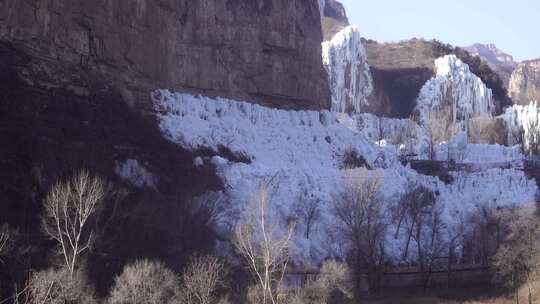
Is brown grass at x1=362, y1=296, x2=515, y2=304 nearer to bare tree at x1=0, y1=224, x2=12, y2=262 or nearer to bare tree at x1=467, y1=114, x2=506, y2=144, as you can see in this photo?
bare tree at x1=0, y1=224, x2=12, y2=262

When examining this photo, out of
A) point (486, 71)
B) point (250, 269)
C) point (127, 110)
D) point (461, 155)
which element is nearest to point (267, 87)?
point (127, 110)

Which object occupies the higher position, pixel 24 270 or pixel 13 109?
pixel 13 109

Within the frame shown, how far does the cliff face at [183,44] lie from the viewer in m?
35.3

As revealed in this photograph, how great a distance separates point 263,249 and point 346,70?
Result: 53185mm

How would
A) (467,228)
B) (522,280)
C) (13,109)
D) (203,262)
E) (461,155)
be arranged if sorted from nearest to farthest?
1. (203,262)
2. (13,109)
3. (522,280)
4. (467,228)
5. (461,155)

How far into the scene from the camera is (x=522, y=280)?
3847 centimetres

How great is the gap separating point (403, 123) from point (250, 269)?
47725mm

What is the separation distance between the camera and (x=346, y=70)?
77375 millimetres

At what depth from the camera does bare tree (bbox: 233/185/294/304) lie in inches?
976

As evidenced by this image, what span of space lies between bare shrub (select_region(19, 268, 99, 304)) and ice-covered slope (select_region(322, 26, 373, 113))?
2196 inches

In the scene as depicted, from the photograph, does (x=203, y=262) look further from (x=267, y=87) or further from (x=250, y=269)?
(x=267, y=87)

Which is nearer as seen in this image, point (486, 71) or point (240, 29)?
point (240, 29)

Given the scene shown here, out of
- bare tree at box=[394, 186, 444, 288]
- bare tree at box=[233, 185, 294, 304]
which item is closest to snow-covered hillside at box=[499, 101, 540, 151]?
bare tree at box=[394, 186, 444, 288]

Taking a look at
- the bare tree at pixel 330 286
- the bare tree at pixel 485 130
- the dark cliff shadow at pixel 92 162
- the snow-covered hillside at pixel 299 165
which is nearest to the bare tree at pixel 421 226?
the snow-covered hillside at pixel 299 165
